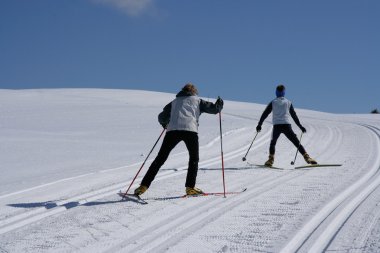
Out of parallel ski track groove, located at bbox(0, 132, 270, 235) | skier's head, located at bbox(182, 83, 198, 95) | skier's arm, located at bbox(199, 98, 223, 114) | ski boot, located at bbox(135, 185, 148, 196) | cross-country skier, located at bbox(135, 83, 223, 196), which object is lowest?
parallel ski track groove, located at bbox(0, 132, 270, 235)

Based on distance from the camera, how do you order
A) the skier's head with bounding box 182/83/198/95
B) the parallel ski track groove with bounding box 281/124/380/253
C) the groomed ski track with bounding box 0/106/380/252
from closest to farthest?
the parallel ski track groove with bounding box 281/124/380/253 → the groomed ski track with bounding box 0/106/380/252 → the skier's head with bounding box 182/83/198/95

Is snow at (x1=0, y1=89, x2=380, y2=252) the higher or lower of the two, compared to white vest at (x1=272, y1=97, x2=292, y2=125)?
lower

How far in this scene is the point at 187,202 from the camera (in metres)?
5.66

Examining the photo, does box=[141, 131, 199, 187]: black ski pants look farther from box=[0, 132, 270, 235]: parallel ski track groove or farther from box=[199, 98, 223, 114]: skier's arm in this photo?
box=[0, 132, 270, 235]: parallel ski track groove

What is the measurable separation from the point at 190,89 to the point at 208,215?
2055mm

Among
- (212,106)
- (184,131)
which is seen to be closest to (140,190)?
(184,131)

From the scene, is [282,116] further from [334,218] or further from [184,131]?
[334,218]

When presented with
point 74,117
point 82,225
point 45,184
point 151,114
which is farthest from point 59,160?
point 151,114

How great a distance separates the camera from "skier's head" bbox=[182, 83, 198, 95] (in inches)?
250

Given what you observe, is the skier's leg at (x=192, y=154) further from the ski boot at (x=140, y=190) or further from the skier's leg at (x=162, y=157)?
the ski boot at (x=140, y=190)

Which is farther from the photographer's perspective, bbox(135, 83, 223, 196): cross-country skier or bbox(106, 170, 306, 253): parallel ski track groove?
bbox(135, 83, 223, 196): cross-country skier

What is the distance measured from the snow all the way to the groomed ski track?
0.03 ft

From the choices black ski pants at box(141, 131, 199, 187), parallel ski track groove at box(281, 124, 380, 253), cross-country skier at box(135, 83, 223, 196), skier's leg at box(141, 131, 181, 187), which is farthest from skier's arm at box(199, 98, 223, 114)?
parallel ski track groove at box(281, 124, 380, 253)

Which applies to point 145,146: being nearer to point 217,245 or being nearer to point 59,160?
point 59,160
